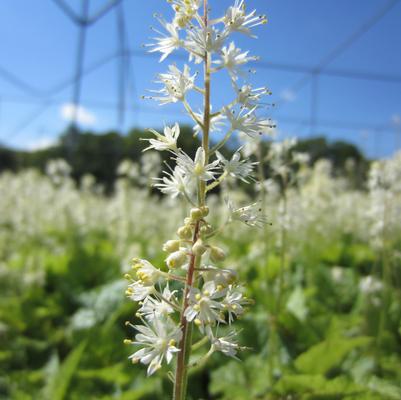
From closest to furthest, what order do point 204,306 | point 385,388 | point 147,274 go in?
point 204,306 → point 147,274 → point 385,388

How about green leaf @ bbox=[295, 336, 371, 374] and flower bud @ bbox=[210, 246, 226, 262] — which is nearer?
flower bud @ bbox=[210, 246, 226, 262]

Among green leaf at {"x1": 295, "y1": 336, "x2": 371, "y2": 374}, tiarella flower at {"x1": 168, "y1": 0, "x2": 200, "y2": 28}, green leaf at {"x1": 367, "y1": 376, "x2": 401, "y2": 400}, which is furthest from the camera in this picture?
green leaf at {"x1": 295, "y1": 336, "x2": 371, "y2": 374}

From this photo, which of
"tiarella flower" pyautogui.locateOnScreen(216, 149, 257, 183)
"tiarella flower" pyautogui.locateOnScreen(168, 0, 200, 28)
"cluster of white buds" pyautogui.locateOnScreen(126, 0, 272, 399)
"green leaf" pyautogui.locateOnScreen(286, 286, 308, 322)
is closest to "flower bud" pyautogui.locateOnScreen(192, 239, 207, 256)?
"cluster of white buds" pyautogui.locateOnScreen(126, 0, 272, 399)

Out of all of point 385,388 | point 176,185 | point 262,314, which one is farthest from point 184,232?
point 262,314

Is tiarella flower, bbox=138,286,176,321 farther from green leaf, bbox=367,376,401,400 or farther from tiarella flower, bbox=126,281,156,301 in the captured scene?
green leaf, bbox=367,376,401,400

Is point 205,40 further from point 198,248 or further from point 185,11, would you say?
point 198,248

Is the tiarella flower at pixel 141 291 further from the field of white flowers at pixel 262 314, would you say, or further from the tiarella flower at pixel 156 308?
the field of white flowers at pixel 262 314
